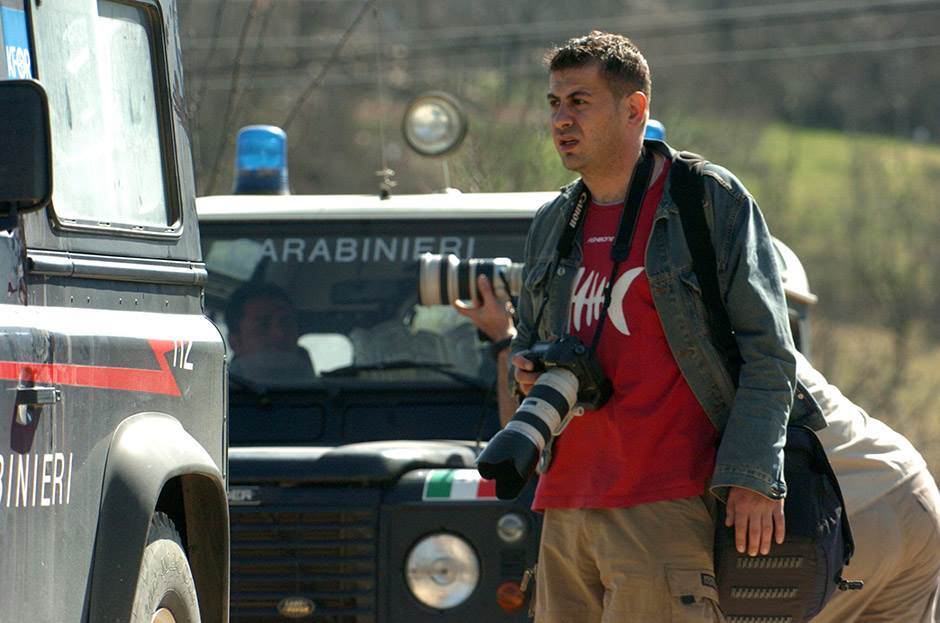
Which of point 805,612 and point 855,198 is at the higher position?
point 805,612

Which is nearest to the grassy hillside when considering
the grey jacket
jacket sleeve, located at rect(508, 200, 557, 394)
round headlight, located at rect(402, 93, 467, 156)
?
round headlight, located at rect(402, 93, 467, 156)

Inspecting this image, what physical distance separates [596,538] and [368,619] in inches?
52.4

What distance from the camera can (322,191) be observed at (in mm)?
27422

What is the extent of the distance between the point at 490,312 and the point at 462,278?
15cm

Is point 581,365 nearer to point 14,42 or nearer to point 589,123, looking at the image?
point 589,123

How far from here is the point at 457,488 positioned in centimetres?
487

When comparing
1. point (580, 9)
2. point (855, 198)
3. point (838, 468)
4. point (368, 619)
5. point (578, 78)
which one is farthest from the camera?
point (855, 198)

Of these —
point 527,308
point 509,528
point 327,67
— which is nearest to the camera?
point 527,308

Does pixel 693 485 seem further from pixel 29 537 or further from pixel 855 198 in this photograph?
pixel 855 198

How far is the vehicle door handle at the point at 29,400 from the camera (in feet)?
9.68

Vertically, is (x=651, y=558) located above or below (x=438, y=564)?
above

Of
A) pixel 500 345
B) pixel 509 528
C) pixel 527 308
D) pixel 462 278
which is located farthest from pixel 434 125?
pixel 527 308

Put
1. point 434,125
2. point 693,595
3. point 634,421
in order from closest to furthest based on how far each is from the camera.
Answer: point 693,595, point 634,421, point 434,125

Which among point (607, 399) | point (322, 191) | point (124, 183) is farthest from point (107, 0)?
point (322, 191)
